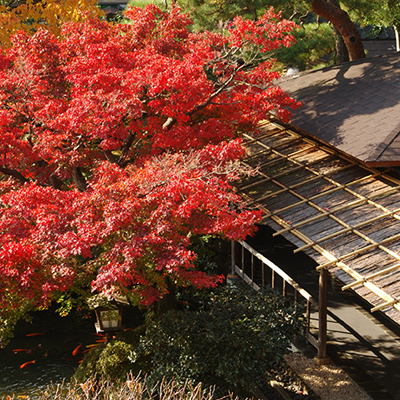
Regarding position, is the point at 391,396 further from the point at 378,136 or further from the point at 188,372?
the point at 378,136

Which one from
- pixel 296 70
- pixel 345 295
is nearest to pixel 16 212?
pixel 345 295

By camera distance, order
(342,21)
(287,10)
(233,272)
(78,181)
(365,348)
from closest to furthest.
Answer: (365,348) < (78,181) < (233,272) < (287,10) < (342,21)

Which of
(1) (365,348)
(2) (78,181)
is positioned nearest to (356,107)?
(1) (365,348)

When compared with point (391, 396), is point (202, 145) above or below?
above

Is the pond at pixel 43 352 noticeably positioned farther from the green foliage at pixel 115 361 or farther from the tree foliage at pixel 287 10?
the tree foliage at pixel 287 10

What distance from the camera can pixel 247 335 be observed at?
9320 millimetres

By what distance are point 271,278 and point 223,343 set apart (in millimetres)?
4514

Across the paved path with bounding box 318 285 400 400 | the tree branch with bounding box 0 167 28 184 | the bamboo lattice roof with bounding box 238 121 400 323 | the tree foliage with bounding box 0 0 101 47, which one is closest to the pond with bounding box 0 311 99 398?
the tree branch with bounding box 0 167 28 184

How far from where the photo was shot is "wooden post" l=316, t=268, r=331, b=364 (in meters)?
9.44

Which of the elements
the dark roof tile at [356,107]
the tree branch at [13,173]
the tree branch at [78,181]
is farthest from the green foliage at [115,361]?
the dark roof tile at [356,107]

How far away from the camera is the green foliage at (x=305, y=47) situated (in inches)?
686

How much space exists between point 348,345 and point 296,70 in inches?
515

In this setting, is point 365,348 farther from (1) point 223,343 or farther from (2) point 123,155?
(2) point 123,155

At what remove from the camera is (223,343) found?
9.16 meters
